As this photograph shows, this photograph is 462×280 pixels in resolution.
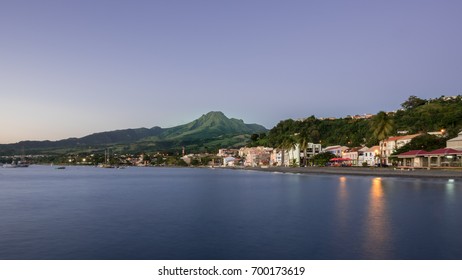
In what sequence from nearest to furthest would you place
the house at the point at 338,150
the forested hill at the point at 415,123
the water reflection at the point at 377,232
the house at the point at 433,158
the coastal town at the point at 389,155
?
the water reflection at the point at 377,232 < the house at the point at 433,158 < the coastal town at the point at 389,155 < the forested hill at the point at 415,123 < the house at the point at 338,150

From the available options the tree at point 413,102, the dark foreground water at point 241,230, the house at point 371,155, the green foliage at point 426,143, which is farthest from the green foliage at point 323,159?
the dark foreground water at point 241,230

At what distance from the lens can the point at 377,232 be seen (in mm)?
23844

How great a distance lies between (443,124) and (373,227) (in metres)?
116

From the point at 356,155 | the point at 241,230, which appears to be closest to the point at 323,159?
the point at 356,155

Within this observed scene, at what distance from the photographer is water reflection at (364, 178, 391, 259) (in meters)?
18.7

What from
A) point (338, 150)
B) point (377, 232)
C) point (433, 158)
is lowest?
point (377, 232)

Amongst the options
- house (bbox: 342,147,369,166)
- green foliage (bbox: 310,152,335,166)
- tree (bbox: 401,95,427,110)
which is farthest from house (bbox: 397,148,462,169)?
tree (bbox: 401,95,427,110)

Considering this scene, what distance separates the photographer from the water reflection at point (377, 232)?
18736mm

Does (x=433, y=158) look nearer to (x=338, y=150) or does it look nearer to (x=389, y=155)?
(x=389, y=155)

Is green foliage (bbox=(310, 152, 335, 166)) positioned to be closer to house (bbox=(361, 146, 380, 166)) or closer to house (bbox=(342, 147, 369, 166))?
house (bbox=(342, 147, 369, 166))

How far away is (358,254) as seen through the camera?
1850 centimetres

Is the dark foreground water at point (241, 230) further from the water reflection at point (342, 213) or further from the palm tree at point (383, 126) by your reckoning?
the palm tree at point (383, 126)

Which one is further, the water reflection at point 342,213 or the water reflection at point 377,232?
the water reflection at point 342,213

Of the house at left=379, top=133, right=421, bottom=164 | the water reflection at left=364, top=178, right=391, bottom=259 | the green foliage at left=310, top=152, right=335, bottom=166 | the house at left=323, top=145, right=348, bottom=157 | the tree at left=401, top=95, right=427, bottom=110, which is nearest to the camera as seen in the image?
the water reflection at left=364, top=178, right=391, bottom=259
